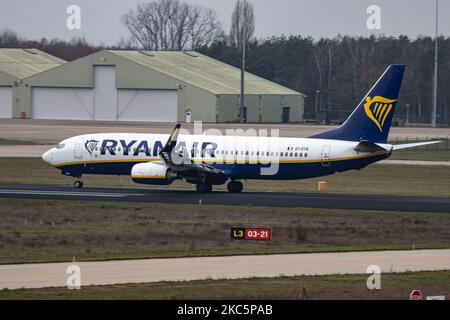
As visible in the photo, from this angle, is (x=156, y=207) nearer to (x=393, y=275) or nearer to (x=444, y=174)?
(x=393, y=275)

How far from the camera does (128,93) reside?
5404 inches

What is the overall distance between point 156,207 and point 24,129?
70842mm

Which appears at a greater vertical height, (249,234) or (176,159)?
(176,159)

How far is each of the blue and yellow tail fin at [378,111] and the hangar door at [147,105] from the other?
263 ft

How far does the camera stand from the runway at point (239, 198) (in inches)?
2047

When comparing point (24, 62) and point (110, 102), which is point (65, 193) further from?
point (24, 62)

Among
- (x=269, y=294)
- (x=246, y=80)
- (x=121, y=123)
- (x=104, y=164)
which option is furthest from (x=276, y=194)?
(x=246, y=80)

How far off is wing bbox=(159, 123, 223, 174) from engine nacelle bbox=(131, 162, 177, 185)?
0.44 metres

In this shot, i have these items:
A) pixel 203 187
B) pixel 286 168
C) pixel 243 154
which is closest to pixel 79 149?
pixel 203 187

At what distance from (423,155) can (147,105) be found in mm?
51345

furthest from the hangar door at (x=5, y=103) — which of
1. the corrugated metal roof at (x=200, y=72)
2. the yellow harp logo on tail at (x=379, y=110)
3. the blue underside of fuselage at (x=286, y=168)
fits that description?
the yellow harp logo on tail at (x=379, y=110)

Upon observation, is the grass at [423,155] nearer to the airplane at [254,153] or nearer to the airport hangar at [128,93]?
the airplane at [254,153]

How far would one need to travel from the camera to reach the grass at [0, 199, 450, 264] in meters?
37.1
